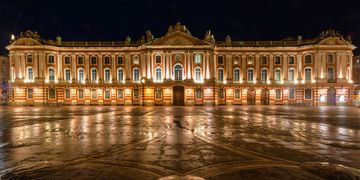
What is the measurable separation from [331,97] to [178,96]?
32655 millimetres

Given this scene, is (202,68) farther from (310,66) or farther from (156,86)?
(310,66)

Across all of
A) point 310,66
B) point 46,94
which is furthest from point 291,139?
point 46,94

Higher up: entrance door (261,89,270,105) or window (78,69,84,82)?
window (78,69,84,82)

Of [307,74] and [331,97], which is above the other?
[307,74]

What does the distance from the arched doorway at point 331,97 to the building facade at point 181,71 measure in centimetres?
18

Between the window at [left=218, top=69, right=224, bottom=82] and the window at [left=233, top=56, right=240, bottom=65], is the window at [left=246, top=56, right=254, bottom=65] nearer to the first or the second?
the window at [left=233, top=56, right=240, bottom=65]

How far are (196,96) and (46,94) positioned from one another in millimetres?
32904

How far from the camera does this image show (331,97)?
48344mm

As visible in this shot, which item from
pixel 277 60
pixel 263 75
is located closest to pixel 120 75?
pixel 263 75

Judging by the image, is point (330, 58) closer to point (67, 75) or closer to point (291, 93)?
point (291, 93)

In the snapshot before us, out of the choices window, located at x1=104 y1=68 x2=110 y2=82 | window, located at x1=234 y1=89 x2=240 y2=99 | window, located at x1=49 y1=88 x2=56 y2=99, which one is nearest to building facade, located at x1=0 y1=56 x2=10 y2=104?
window, located at x1=49 y1=88 x2=56 y2=99

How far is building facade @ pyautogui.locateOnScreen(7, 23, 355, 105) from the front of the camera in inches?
1895

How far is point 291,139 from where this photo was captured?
12578mm

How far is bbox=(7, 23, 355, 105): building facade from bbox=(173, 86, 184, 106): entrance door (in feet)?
0.71
